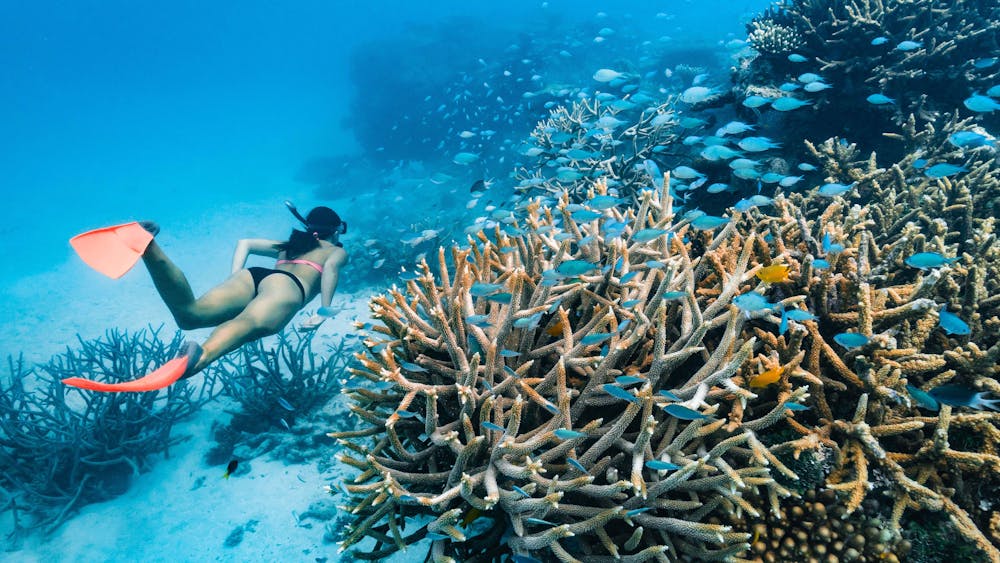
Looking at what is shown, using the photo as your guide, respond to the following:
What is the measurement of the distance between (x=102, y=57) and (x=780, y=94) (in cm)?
13191

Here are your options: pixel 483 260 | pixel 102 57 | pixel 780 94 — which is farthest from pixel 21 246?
pixel 102 57

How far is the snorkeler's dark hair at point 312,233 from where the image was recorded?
6.18 metres

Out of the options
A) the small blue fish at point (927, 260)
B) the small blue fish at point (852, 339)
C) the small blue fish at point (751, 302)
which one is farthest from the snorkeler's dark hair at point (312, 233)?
the small blue fish at point (927, 260)

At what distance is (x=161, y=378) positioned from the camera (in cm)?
326

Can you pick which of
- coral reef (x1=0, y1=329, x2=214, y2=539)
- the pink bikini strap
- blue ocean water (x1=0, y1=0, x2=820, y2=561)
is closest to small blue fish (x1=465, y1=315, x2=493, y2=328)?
blue ocean water (x1=0, y1=0, x2=820, y2=561)

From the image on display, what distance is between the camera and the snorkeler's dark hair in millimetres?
6184

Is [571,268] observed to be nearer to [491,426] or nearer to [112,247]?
[491,426]

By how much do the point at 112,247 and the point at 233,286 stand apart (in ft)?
6.16

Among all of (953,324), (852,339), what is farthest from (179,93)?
(953,324)

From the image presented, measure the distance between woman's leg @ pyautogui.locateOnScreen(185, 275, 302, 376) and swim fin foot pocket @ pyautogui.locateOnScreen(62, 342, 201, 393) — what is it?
4.1 inches

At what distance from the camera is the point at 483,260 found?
319cm

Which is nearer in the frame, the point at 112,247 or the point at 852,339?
the point at 852,339

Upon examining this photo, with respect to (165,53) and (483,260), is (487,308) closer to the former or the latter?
(483,260)

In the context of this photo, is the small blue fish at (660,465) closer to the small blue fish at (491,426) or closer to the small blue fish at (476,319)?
the small blue fish at (491,426)
